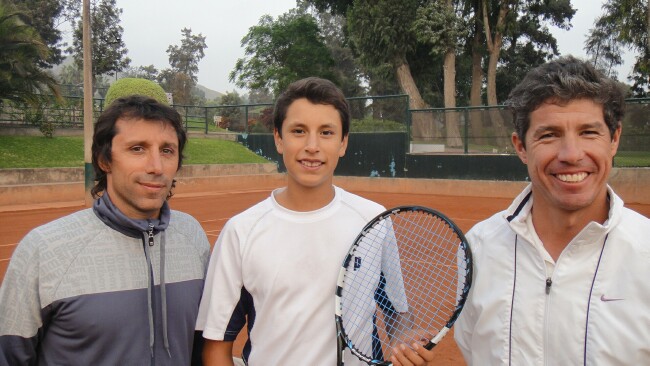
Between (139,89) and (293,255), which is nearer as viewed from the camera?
(293,255)

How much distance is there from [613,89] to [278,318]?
4.35 ft

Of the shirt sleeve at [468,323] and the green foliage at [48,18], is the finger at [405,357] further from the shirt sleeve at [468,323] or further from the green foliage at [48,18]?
the green foliage at [48,18]

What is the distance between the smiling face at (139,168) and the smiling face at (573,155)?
1295mm

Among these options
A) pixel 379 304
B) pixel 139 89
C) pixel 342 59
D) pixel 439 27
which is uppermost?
pixel 342 59

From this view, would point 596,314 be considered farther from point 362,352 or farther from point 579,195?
point 362,352

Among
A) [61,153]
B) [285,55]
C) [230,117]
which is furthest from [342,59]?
[61,153]

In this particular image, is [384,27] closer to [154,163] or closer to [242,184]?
[242,184]

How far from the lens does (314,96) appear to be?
2199mm

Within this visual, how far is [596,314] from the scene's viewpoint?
5.49 feet

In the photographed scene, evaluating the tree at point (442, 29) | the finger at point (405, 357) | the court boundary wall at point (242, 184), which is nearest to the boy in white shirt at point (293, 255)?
the finger at point (405, 357)

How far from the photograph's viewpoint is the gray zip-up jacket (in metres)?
1.86

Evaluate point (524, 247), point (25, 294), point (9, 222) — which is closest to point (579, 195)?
point (524, 247)

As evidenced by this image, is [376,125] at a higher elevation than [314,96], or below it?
higher

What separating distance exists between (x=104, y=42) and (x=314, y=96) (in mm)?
40725
